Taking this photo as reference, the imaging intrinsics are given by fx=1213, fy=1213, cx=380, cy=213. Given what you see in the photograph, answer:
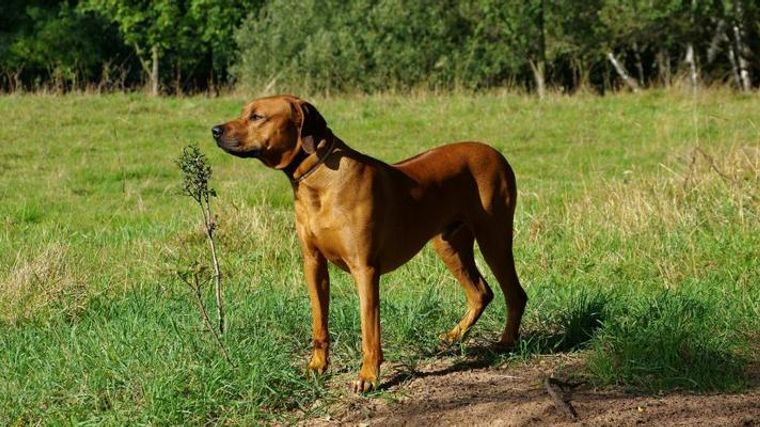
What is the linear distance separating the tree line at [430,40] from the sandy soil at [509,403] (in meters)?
24.4

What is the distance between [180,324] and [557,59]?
3243 cm

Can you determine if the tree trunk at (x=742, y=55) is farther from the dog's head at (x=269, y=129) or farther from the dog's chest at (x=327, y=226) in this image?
the dog's head at (x=269, y=129)

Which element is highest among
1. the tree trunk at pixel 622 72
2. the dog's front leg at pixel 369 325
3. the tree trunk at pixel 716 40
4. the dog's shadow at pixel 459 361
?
the dog's front leg at pixel 369 325

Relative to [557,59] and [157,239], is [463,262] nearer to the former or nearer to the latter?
[157,239]

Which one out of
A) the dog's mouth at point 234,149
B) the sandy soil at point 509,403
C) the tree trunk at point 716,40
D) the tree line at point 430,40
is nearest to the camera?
the sandy soil at point 509,403

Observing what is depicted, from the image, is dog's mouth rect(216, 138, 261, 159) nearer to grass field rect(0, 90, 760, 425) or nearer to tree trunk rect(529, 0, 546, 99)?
grass field rect(0, 90, 760, 425)

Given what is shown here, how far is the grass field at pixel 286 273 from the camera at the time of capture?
19.4 feet

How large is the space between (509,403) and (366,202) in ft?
3.92

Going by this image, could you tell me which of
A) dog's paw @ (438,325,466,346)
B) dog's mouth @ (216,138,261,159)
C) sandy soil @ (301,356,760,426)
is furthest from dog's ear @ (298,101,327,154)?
dog's paw @ (438,325,466,346)

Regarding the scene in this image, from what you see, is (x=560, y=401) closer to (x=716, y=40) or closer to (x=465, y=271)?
(x=465, y=271)

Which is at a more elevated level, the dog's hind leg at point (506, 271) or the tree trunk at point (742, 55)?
the dog's hind leg at point (506, 271)

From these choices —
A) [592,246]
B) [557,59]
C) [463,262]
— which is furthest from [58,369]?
[557,59]

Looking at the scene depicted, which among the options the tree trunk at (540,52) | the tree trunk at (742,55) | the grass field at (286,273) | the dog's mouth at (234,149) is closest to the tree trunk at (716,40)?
the tree trunk at (742,55)

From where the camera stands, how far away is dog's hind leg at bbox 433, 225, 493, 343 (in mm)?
6812
